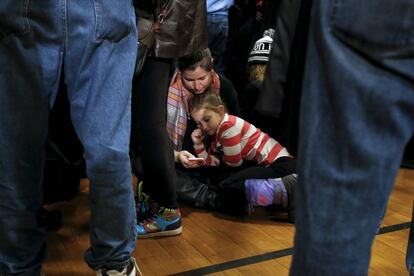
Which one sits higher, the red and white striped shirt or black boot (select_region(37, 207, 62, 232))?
the red and white striped shirt

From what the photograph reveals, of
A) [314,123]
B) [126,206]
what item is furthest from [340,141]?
[126,206]

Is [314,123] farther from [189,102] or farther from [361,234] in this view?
[189,102]

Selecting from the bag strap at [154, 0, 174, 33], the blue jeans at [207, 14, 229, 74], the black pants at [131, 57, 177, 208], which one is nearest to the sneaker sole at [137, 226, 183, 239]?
the black pants at [131, 57, 177, 208]

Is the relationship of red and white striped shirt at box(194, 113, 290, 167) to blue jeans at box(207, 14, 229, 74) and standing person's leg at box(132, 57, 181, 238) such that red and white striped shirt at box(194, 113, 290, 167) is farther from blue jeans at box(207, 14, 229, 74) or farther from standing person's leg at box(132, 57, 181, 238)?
blue jeans at box(207, 14, 229, 74)

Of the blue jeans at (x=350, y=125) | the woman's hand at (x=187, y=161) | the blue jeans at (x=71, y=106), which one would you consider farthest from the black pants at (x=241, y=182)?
the blue jeans at (x=350, y=125)

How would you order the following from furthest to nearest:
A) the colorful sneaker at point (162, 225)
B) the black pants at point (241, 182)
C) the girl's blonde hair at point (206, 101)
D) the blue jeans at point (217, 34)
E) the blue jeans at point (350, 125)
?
1. the blue jeans at point (217, 34)
2. the girl's blonde hair at point (206, 101)
3. the black pants at point (241, 182)
4. the colorful sneaker at point (162, 225)
5. the blue jeans at point (350, 125)

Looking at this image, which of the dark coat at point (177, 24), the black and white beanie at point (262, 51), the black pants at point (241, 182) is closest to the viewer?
the dark coat at point (177, 24)

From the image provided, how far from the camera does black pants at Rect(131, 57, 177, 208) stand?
125 centimetres

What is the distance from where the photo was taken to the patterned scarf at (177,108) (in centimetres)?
183

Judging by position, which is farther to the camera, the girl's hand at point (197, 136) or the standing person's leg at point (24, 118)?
the girl's hand at point (197, 136)

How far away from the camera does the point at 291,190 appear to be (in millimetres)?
1649

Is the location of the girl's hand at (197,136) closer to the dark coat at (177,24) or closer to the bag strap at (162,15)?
the dark coat at (177,24)

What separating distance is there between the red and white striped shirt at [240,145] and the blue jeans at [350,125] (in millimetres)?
1194

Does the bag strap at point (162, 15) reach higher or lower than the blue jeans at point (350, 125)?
higher
